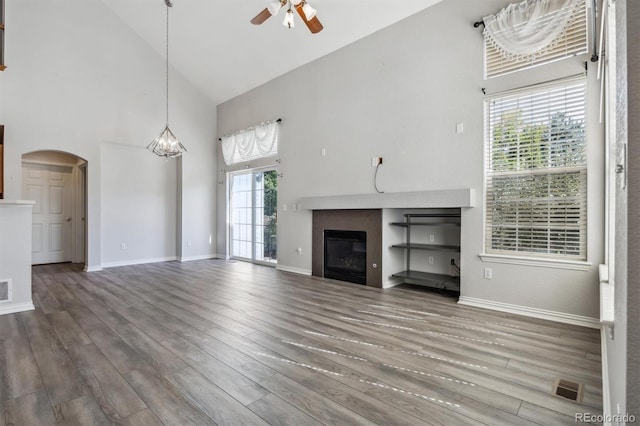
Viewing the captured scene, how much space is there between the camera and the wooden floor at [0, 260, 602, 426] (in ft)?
5.89

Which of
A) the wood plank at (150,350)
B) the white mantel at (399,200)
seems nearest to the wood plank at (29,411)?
the wood plank at (150,350)

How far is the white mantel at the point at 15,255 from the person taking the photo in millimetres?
3523

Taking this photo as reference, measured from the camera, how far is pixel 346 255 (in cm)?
537

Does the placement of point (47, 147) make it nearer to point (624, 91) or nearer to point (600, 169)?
point (624, 91)

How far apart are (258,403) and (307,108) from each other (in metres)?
5.07

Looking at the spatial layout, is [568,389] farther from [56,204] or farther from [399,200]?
[56,204]

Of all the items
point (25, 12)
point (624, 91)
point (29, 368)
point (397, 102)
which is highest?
point (25, 12)

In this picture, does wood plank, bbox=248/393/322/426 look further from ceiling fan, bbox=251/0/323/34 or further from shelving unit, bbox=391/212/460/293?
ceiling fan, bbox=251/0/323/34

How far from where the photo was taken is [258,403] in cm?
187

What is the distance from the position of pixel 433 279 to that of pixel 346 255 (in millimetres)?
1483

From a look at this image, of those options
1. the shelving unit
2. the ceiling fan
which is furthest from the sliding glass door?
the ceiling fan

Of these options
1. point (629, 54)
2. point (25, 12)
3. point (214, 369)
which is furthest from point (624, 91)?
point (25, 12)

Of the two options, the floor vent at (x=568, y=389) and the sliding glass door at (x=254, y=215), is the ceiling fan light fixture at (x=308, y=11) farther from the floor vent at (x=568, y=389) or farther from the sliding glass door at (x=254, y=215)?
the floor vent at (x=568, y=389)

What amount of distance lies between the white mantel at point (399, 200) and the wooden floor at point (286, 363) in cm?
123
